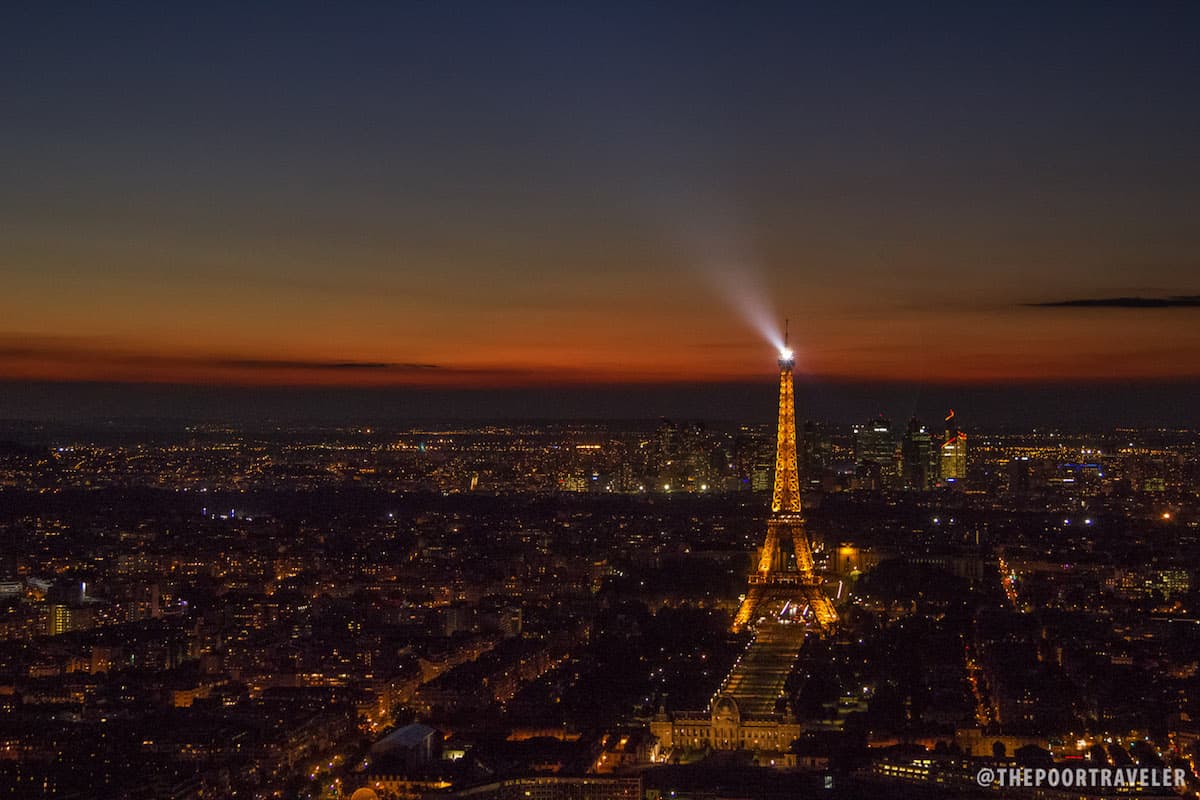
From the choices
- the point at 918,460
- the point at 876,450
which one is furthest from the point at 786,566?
the point at 876,450

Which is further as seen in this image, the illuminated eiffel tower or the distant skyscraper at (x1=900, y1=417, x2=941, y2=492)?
the distant skyscraper at (x1=900, y1=417, x2=941, y2=492)

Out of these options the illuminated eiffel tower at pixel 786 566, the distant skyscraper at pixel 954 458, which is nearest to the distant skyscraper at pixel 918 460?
the distant skyscraper at pixel 954 458

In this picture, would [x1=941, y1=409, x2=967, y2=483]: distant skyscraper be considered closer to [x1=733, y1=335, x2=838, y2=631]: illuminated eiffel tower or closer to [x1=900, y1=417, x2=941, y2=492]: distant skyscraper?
[x1=900, y1=417, x2=941, y2=492]: distant skyscraper

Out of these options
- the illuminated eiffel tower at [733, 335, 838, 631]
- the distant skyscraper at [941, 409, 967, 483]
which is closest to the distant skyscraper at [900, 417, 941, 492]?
the distant skyscraper at [941, 409, 967, 483]

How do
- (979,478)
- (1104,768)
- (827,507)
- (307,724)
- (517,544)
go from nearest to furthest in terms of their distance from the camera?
(1104,768), (307,724), (517,544), (827,507), (979,478)

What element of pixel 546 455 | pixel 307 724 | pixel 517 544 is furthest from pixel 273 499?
pixel 307 724

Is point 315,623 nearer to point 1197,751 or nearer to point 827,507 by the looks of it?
point 1197,751

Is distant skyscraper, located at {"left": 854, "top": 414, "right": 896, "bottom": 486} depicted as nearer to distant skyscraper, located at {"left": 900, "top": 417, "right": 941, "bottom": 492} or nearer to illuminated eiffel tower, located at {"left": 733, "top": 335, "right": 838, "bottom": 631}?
distant skyscraper, located at {"left": 900, "top": 417, "right": 941, "bottom": 492}
